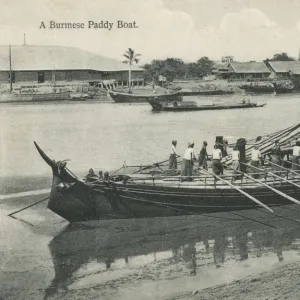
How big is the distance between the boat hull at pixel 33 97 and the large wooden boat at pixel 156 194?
4307cm

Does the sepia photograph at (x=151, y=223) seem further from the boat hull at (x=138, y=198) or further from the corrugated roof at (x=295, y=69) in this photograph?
the corrugated roof at (x=295, y=69)

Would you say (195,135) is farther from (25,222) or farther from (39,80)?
(39,80)

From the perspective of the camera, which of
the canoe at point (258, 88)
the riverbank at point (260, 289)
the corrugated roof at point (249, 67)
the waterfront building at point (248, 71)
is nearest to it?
the riverbank at point (260, 289)

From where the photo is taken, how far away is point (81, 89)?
188ft

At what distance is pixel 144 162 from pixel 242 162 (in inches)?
342

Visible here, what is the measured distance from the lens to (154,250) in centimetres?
1100

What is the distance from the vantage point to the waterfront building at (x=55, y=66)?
182 feet

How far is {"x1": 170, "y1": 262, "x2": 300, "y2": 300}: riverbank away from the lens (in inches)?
295

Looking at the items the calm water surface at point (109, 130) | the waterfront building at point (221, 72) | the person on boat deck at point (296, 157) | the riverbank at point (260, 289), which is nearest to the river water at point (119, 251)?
the riverbank at point (260, 289)

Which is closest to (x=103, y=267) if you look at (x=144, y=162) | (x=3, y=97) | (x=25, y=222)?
(x=25, y=222)

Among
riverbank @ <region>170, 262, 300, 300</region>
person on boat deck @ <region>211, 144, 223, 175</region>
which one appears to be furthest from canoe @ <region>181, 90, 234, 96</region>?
riverbank @ <region>170, 262, 300, 300</region>

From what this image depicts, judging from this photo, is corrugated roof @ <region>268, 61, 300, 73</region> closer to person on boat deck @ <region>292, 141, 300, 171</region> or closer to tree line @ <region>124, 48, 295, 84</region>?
tree line @ <region>124, 48, 295, 84</region>

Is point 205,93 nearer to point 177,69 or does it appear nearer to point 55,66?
point 177,69

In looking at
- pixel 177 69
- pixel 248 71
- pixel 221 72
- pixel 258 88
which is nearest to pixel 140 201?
pixel 258 88
